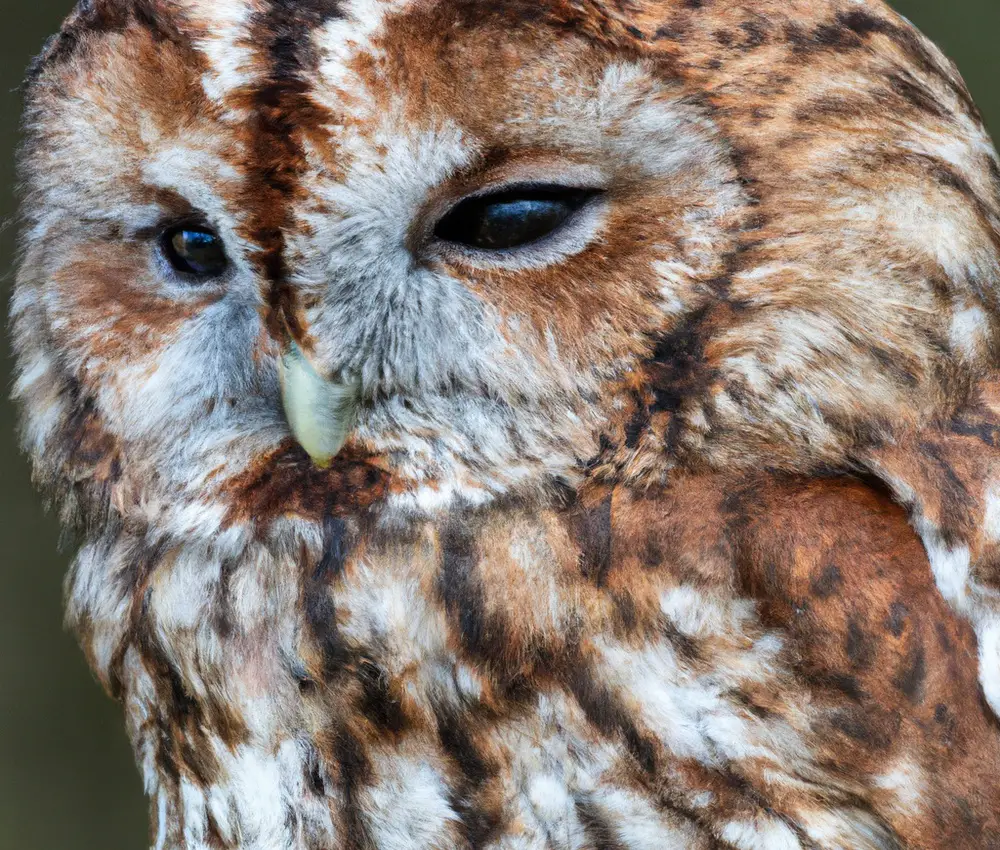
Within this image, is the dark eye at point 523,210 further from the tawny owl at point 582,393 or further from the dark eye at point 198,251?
the dark eye at point 198,251

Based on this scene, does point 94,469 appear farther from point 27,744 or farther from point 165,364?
point 27,744

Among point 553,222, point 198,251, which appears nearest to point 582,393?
point 553,222

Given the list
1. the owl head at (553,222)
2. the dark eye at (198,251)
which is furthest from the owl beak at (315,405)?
the dark eye at (198,251)

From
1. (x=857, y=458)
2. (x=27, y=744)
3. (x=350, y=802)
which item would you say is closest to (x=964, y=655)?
(x=857, y=458)

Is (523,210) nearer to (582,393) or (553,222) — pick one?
(553,222)

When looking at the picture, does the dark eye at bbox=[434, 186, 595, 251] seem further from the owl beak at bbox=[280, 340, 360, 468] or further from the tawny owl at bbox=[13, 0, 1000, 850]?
the owl beak at bbox=[280, 340, 360, 468]

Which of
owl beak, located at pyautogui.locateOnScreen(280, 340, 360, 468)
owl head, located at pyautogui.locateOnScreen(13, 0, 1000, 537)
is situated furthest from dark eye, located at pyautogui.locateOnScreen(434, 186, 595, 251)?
owl beak, located at pyautogui.locateOnScreen(280, 340, 360, 468)

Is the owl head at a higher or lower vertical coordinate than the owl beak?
higher
